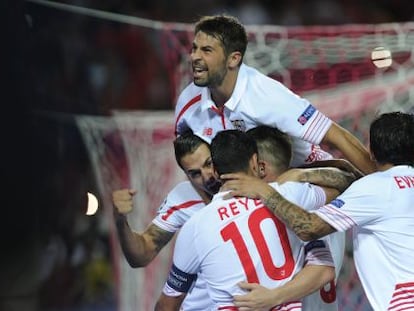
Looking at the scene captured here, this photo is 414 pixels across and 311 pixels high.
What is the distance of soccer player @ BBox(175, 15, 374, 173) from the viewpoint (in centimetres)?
241

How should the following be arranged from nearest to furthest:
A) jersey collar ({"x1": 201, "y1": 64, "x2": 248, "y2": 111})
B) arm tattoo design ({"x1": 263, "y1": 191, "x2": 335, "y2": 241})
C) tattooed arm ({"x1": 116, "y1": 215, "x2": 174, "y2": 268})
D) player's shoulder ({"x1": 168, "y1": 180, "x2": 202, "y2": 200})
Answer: arm tattoo design ({"x1": 263, "y1": 191, "x2": 335, "y2": 241}) → jersey collar ({"x1": 201, "y1": 64, "x2": 248, "y2": 111}) → tattooed arm ({"x1": 116, "y1": 215, "x2": 174, "y2": 268}) → player's shoulder ({"x1": 168, "y1": 180, "x2": 202, "y2": 200})

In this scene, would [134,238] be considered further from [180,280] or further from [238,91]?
[238,91]

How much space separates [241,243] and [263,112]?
13.5 inches

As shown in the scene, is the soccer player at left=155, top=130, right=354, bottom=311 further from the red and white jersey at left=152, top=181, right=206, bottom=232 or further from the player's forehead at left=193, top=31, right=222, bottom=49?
the red and white jersey at left=152, top=181, right=206, bottom=232

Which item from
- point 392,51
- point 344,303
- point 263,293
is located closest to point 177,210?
point 263,293

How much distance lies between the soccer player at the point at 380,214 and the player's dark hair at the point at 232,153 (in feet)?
0.08

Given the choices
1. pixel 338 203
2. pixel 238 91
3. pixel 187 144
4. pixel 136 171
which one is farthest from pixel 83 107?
pixel 338 203

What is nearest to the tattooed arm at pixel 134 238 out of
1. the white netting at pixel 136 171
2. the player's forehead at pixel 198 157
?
the player's forehead at pixel 198 157

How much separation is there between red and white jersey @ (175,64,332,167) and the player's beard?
0.04 m

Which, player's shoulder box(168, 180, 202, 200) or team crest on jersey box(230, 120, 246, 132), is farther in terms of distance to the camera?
player's shoulder box(168, 180, 202, 200)

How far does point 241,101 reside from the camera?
96.0 inches

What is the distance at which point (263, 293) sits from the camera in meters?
2.21

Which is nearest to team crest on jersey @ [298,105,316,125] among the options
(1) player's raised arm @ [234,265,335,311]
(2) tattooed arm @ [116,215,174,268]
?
(1) player's raised arm @ [234,265,335,311]

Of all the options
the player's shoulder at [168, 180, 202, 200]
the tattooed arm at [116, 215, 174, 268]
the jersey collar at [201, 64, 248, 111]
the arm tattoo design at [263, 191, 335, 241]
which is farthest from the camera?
the player's shoulder at [168, 180, 202, 200]
